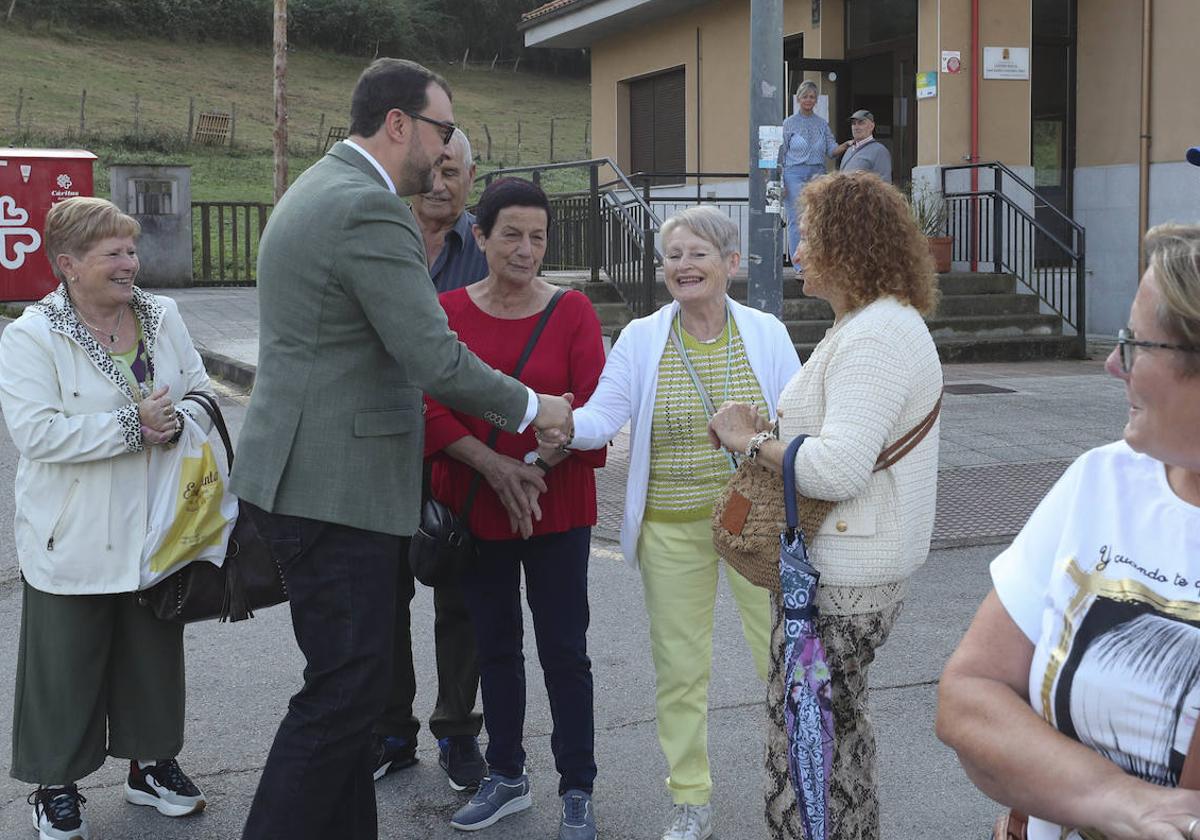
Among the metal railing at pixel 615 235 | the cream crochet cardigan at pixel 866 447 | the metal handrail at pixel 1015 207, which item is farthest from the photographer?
the metal handrail at pixel 1015 207

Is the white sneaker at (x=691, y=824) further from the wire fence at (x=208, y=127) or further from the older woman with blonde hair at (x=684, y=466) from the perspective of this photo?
the wire fence at (x=208, y=127)

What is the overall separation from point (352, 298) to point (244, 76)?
6506cm

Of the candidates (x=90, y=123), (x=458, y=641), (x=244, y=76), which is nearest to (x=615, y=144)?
(x=458, y=641)

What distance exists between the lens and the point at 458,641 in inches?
172

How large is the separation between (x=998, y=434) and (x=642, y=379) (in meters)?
6.55

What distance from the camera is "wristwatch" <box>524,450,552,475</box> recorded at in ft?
12.4

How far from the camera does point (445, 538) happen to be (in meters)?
3.76

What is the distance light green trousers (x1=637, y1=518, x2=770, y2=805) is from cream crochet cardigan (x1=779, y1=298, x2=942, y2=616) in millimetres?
700

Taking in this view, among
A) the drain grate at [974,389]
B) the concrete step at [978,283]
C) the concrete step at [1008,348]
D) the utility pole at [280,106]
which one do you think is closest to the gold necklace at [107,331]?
the drain grate at [974,389]

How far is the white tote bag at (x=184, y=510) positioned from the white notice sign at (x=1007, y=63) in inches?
512

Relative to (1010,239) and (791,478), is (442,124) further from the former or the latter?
(1010,239)

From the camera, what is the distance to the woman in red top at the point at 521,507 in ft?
12.5

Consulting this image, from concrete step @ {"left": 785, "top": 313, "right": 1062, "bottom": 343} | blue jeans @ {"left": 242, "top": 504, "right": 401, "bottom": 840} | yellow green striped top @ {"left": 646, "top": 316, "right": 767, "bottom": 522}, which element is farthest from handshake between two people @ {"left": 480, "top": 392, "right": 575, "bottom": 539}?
concrete step @ {"left": 785, "top": 313, "right": 1062, "bottom": 343}

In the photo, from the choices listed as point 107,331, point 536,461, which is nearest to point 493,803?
point 536,461
